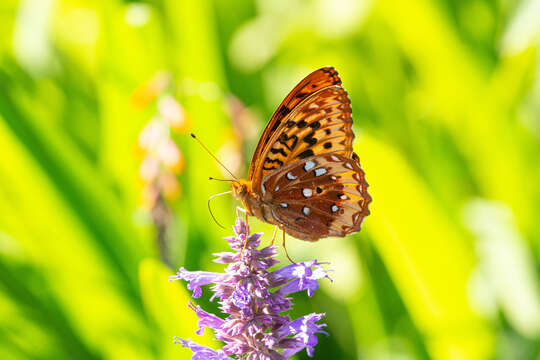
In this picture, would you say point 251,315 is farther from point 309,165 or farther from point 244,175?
point 244,175

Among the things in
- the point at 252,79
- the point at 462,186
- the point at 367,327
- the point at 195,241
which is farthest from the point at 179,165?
the point at 462,186

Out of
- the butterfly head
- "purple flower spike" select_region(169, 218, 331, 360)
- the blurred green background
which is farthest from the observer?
the blurred green background

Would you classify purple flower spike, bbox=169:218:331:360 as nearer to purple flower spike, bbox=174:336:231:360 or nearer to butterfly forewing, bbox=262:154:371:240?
purple flower spike, bbox=174:336:231:360

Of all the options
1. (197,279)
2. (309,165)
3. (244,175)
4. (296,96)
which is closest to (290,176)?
(309,165)

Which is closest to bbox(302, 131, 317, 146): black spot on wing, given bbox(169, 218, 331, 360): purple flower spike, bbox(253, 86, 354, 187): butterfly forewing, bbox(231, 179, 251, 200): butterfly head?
bbox(253, 86, 354, 187): butterfly forewing

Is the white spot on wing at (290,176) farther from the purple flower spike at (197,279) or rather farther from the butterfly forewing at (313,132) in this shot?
the purple flower spike at (197,279)

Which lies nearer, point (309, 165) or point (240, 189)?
point (240, 189)
